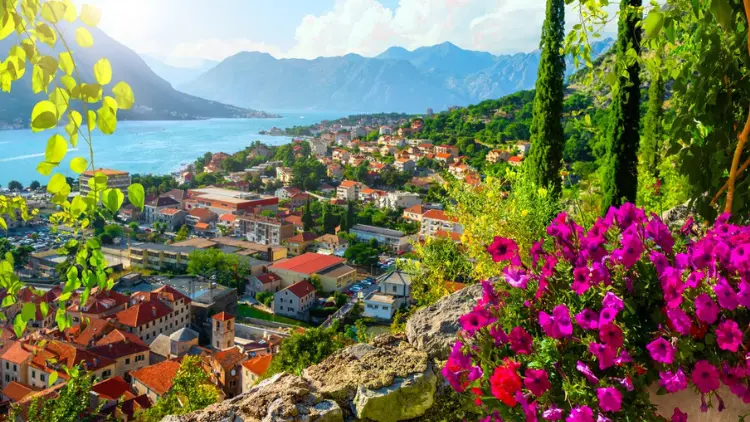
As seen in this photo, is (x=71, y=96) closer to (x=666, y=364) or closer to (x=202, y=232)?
(x=666, y=364)

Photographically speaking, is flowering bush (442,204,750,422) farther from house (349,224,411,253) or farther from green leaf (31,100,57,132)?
house (349,224,411,253)

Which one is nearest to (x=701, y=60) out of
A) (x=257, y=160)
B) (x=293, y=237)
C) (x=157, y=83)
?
(x=293, y=237)

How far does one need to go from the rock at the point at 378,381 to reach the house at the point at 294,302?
1703 cm

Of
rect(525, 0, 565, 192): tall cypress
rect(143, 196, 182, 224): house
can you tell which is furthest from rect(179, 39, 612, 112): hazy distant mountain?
rect(525, 0, 565, 192): tall cypress

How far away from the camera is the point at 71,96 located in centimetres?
75

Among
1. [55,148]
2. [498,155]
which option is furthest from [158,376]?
[498,155]

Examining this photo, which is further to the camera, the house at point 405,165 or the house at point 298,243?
the house at point 405,165

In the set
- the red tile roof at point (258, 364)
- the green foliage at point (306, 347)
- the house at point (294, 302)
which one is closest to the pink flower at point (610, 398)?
the green foliage at point (306, 347)

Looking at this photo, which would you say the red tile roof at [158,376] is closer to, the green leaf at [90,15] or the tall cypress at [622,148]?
the tall cypress at [622,148]

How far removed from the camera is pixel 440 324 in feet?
5.33

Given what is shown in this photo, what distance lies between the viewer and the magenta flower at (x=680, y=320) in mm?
962

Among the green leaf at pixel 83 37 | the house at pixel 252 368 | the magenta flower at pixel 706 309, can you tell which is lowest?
the house at pixel 252 368

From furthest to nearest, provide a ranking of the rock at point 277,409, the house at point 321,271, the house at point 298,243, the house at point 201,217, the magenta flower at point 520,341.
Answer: the house at point 201,217 < the house at point 298,243 < the house at point 321,271 < the rock at point 277,409 < the magenta flower at point 520,341

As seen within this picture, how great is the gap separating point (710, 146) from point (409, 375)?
936 millimetres
